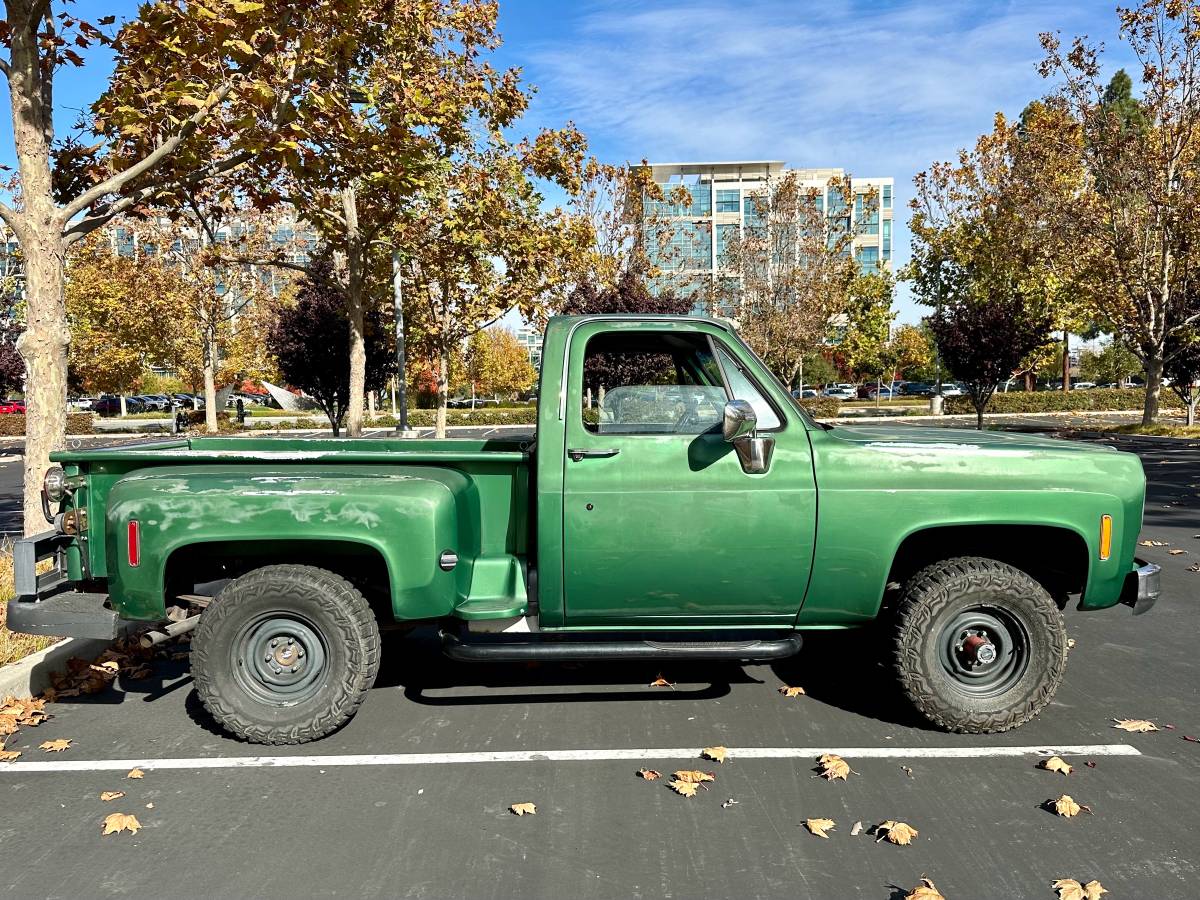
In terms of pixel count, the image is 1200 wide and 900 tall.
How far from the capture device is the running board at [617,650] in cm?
396

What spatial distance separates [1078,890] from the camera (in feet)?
9.27

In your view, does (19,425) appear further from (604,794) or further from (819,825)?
(819,825)

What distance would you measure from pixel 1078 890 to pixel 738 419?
6.95ft

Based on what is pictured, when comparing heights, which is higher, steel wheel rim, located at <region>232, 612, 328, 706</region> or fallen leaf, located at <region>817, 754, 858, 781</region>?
steel wheel rim, located at <region>232, 612, 328, 706</region>

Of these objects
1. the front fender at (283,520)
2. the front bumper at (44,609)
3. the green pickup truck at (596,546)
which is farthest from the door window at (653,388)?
the front bumper at (44,609)

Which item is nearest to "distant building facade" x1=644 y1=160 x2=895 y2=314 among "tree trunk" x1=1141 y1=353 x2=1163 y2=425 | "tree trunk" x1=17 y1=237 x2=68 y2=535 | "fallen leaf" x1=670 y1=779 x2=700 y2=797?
"tree trunk" x1=1141 y1=353 x2=1163 y2=425

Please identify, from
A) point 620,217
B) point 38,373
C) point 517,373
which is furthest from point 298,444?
point 517,373

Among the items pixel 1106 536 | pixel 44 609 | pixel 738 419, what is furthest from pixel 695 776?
pixel 44 609

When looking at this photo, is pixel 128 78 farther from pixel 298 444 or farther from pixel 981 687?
pixel 981 687

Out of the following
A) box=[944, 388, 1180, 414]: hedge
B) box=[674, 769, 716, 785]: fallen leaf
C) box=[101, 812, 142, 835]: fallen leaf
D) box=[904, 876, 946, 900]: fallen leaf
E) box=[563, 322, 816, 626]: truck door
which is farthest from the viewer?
box=[944, 388, 1180, 414]: hedge

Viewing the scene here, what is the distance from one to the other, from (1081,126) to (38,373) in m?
24.6

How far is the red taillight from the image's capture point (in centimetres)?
384

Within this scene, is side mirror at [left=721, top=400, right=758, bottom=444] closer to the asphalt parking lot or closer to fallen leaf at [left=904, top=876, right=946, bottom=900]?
the asphalt parking lot

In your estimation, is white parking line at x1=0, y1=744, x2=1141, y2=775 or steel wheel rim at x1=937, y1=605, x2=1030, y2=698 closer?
white parking line at x1=0, y1=744, x2=1141, y2=775
